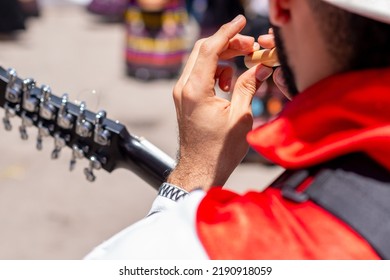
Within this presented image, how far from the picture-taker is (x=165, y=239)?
964mm

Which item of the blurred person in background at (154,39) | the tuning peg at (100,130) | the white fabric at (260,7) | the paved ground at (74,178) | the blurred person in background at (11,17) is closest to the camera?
the tuning peg at (100,130)

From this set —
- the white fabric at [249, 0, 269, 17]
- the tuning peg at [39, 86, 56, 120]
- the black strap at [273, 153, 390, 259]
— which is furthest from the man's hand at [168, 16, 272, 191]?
the white fabric at [249, 0, 269, 17]

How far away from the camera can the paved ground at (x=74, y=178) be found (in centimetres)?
376

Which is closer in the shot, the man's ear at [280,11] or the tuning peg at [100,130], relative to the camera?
the man's ear at [280,11]

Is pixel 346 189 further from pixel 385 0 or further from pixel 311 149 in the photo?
pixel 385 0

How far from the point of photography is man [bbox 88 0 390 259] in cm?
89

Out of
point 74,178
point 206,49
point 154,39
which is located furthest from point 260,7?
point 206,49

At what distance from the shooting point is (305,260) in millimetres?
902

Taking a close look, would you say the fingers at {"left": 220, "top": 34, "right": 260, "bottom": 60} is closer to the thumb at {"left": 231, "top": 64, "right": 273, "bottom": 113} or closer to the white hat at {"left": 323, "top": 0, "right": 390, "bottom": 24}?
the thumb at {"left": 231, "top": 64, "right": 273, "bottom": 113}

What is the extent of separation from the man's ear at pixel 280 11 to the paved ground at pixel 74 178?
804 mm

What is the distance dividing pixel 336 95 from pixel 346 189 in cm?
11

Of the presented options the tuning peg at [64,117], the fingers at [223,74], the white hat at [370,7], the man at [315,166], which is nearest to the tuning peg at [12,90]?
the tuning peg at [64,117]

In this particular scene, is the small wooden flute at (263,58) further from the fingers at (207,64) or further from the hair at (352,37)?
the hair at (352,37)

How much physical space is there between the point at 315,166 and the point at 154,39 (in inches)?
212
